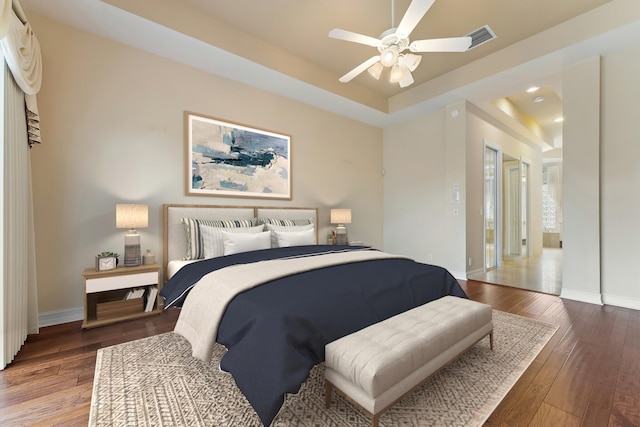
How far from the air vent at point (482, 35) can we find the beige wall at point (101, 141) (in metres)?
2.87

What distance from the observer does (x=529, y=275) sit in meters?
4.68

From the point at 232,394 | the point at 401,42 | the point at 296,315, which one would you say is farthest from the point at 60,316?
the point at 401,42

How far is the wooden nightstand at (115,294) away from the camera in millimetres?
2477

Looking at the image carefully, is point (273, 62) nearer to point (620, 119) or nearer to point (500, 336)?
point (500, 336)

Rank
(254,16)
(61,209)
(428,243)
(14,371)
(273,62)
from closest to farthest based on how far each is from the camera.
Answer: (14,371) < (61,209) < (254,16) < (273,62) < (428,243)

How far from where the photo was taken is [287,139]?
420 centimetres

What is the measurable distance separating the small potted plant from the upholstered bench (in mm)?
2343

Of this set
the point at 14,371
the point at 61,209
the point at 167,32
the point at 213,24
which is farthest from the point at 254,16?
the point at 14,371

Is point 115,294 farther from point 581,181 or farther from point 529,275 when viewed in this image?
point 529,275

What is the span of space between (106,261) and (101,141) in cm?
124

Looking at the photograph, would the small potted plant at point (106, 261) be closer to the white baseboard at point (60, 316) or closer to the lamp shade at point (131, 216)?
the lamp shade at point (131, 216)

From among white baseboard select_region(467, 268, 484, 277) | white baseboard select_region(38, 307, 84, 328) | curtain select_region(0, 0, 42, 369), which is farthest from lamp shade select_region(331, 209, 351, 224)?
curtain select_region(0, 0, 42, 369)

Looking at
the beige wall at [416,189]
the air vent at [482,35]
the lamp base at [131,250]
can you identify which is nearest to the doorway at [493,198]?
the beige wall at [416,189]

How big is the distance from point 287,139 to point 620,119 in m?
4.05
